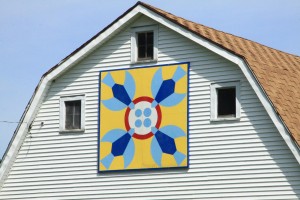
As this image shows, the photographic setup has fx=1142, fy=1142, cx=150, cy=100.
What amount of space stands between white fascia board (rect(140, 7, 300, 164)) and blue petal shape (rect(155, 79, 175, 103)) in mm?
1715

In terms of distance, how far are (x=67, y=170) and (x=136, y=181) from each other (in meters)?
2.78

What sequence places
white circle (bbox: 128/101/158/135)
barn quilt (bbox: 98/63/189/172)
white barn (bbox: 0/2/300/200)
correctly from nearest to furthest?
white barn (bbox: 0/2/300/200) → barn quilt (bbox: 98/63/189/172) → white circle (bbox: 128/101/158/135)

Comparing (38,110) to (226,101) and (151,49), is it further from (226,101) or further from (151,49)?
(226,101)

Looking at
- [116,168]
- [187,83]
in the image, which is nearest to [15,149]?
[116,168]

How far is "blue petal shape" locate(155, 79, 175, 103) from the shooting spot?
124 feet

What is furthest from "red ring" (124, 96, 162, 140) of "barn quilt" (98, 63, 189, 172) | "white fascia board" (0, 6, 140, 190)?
"white fascia board" (0, 6, 140, 190)

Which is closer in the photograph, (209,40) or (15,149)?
(209,40)

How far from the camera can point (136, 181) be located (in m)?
38.0

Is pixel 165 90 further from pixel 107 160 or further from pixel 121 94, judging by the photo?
pixel 107 160

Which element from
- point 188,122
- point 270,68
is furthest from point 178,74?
point 270,68

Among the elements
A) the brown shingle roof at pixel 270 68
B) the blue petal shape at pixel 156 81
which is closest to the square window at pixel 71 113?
the blue petal shape at pixel 156 81

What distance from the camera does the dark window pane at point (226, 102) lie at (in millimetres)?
36656

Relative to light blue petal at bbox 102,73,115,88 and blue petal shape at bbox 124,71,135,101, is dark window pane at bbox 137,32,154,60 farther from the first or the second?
light blue petal at bbox 102,73,115,88

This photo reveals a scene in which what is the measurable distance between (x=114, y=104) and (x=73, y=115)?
5.94 ft
